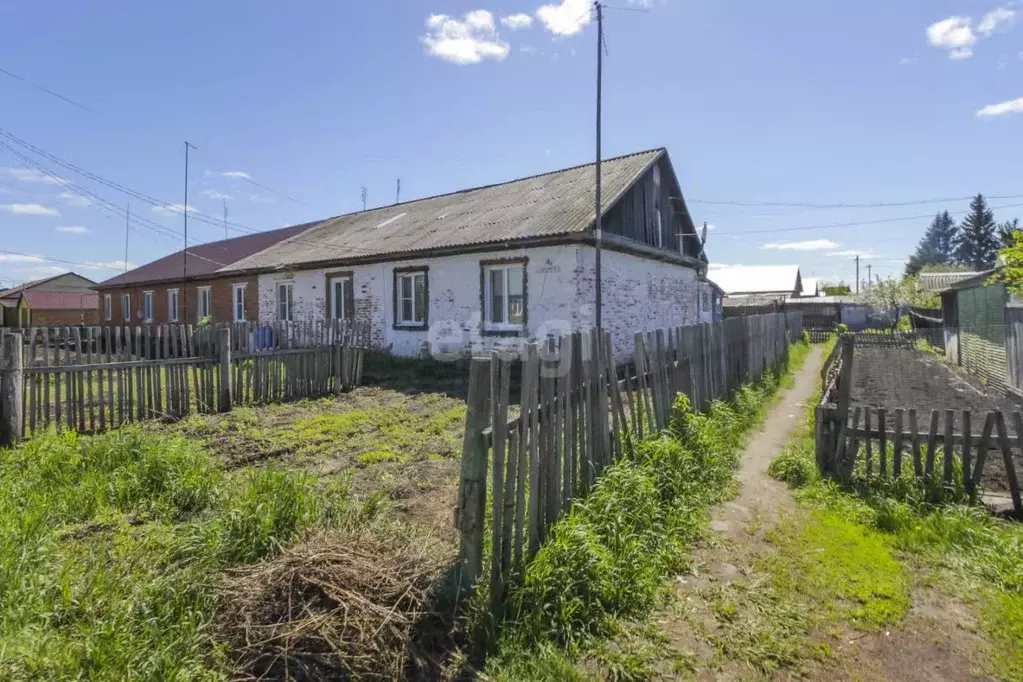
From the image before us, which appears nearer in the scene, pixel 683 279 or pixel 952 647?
pixel 952 647

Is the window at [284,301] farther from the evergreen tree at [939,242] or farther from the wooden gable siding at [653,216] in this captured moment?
the evergreen tree at [939,242]

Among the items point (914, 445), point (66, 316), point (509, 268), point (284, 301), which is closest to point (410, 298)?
point (509, 268)

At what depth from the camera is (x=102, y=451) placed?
212 inches

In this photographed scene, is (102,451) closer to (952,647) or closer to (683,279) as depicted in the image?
(952,647)

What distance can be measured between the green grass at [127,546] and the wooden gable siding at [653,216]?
10.3 meters

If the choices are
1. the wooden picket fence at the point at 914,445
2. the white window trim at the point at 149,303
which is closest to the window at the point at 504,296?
the wooden picket fence at the point at 914,445

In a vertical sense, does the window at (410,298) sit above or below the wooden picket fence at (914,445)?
above

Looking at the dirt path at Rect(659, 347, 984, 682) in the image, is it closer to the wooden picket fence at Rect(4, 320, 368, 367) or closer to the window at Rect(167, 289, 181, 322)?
the wooden picket fence at Rect(4, 320, 368, 367)

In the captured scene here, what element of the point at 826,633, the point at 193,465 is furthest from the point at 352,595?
the point at 193,465

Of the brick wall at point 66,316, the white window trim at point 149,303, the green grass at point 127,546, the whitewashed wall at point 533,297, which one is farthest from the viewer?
the brick wall at point 66,316

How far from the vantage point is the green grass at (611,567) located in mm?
2807

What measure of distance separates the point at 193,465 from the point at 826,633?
17.2ft

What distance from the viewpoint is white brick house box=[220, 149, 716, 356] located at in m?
12.7

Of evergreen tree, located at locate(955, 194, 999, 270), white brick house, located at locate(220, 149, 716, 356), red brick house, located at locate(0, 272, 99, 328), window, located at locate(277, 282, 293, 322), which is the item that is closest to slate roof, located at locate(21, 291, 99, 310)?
red brick house, located at locate(0, 272, 99, 328)
